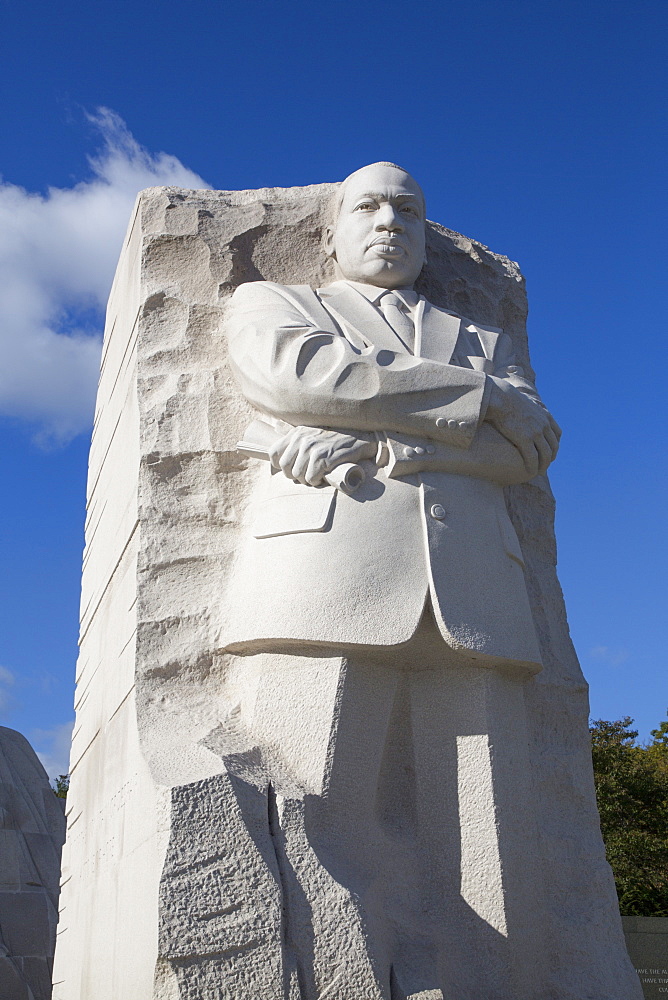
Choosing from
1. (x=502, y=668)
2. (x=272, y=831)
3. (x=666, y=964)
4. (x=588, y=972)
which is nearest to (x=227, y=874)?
(x=272, y=831)

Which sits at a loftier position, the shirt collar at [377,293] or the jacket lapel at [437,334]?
the shirt collar at [377,293]

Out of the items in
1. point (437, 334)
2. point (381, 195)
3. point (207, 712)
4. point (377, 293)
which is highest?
point (381, 195)

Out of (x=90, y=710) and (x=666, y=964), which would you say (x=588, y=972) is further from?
(x=666, y=964)

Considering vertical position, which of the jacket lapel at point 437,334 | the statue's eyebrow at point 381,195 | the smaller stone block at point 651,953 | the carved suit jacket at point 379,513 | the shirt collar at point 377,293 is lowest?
the smaller stone block at point 651,953

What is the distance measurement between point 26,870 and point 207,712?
600 centimetres

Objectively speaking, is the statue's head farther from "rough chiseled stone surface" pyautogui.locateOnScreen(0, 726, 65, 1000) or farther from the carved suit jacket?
"rough chiseled stone surface" pyautogui.locateOnScreen(0, 726, 65, 1000)

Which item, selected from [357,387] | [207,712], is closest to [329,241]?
[357,387]

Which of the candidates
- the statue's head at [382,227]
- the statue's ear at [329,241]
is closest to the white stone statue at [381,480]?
the statue's head at [382,227]

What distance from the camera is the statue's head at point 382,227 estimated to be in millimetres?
4176

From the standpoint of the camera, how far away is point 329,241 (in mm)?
4473

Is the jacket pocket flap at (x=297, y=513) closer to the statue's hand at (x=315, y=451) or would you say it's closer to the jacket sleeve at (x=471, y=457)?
the statue's hand at (x=315, y=451)

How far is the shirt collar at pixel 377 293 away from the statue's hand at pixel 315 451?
766 millimetres

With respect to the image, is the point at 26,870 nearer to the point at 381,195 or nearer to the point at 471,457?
the point at 471,457

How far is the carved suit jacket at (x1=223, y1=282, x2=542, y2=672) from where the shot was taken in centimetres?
342
